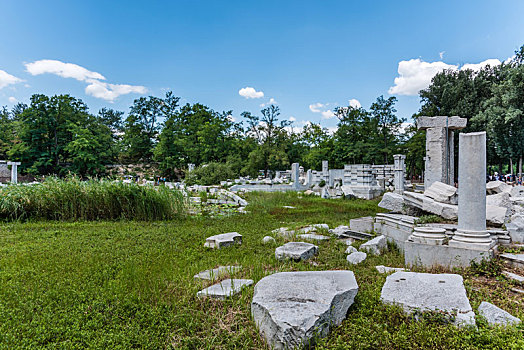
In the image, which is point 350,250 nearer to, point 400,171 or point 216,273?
point 216,273

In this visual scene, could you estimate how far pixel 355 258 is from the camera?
4598 mm

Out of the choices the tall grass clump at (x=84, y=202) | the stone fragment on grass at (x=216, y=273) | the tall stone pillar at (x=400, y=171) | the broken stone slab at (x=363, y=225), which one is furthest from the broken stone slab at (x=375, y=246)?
the tall stone pillar at (x=400, y=171)

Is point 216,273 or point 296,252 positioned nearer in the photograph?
point 216,273

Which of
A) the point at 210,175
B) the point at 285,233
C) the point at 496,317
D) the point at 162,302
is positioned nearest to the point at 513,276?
the point at 496,317

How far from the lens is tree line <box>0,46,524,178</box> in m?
26.3

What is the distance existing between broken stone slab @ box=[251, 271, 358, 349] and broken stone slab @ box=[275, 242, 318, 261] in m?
1.35

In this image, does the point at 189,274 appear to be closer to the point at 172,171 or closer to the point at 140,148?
the point at 172,171

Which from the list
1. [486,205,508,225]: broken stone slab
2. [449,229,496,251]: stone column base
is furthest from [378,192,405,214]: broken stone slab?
[449,229,496,251]: stone column base

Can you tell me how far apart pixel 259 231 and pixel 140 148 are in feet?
97.0

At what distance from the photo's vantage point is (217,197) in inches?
561

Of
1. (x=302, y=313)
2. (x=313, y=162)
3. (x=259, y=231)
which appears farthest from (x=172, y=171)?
(x=302, y=313)

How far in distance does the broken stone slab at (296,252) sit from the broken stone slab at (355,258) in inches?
23.2

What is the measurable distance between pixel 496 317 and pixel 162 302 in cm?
305

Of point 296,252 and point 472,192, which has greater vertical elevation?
point 472,192
